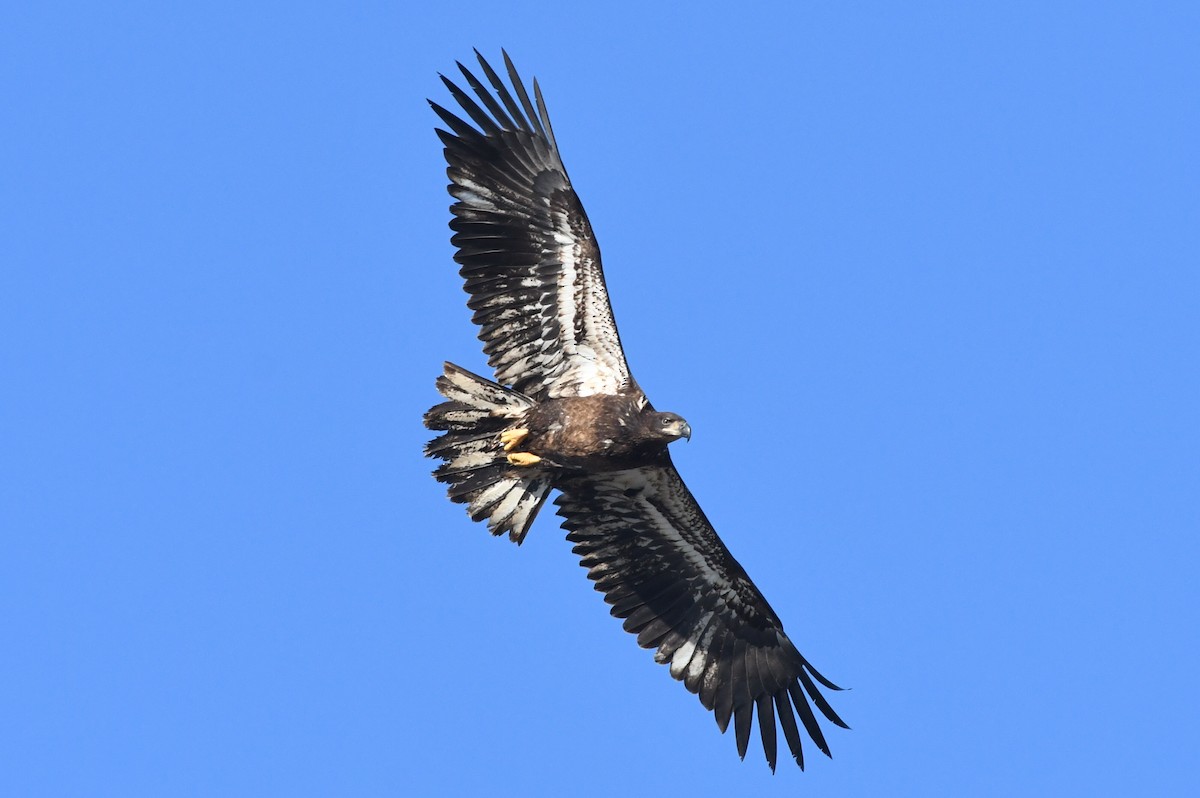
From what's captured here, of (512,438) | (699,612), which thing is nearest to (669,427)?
(512,438)

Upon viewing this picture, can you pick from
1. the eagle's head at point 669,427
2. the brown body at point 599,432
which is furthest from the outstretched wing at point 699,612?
the eagle's head at point 669,427

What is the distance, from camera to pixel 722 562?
1859 cm

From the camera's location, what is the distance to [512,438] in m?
17.4

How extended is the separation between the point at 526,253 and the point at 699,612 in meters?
4.48

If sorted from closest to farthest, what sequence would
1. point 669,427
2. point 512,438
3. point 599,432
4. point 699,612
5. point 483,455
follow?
point 669,427, point 599,432, point 512,438, point 483,455, point 699,612

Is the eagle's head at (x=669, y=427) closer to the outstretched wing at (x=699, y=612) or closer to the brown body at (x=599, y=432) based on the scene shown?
the brown body at (x=599, y=432)

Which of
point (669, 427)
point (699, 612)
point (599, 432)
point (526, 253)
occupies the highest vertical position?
point (526, 253)

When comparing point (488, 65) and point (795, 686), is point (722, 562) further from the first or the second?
point (488, 65)

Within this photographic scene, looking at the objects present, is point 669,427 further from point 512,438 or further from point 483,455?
point 483,455

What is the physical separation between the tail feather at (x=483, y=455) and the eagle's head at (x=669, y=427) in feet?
4.62

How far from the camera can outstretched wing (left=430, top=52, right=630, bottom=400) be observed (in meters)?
17.3

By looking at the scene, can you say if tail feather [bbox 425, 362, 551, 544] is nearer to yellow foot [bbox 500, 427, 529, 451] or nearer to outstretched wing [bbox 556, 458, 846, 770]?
yellow foot [bbox 500, 427, 529, 451]

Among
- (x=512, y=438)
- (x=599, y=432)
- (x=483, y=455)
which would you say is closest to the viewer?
(x=599, y=432)

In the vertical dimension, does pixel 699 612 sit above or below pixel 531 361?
below
